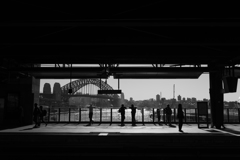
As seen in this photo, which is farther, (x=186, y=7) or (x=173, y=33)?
(x=173, y=33)

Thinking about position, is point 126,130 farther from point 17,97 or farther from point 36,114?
point 17,97

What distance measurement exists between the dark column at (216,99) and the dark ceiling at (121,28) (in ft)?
5.32

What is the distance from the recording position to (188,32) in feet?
29.1

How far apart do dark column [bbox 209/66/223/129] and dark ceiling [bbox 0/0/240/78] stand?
1.62 m

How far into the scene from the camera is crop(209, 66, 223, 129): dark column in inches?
599

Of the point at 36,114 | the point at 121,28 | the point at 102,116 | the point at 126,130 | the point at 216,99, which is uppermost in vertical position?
the point at 121,28

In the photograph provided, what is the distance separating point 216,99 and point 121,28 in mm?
10230

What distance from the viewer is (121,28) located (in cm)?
843
